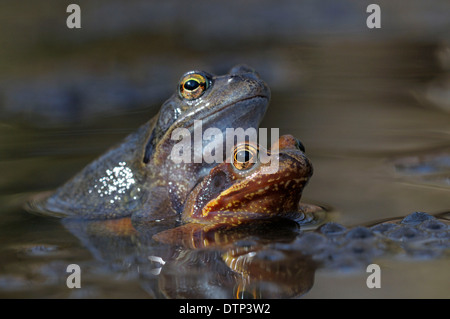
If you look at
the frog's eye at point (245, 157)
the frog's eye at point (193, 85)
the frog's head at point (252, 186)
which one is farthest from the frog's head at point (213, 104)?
the frog's eye at point (245, 157)

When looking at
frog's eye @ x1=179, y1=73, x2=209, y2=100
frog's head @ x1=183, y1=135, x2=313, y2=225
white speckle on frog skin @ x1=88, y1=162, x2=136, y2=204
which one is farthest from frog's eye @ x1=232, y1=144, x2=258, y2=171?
white speckle on frog skin @ x1=88, y1=162, x2=136, y2=204

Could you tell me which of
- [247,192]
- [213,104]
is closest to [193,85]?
[213,104]

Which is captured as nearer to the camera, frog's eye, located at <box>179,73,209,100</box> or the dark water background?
the dark water background

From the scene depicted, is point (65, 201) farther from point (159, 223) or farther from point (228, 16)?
point (228, 16)

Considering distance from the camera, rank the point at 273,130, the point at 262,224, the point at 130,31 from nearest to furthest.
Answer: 1. the point at 262,224
2. the point at 273,130
3. the point at 130,31

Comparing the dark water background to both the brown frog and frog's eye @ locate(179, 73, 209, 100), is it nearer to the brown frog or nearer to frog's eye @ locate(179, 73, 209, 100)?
the brown frog

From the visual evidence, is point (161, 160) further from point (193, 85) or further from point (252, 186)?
point (252, 186)
